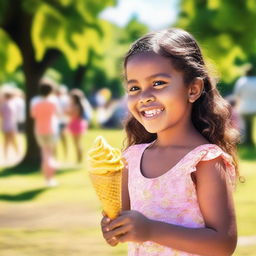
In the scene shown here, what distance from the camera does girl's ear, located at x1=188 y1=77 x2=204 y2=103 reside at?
2.71 m

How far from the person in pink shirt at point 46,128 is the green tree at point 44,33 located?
2.34 ft

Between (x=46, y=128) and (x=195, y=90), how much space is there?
27.9 ft

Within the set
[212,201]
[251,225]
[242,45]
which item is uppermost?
[242,45]

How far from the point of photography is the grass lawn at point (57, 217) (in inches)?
257

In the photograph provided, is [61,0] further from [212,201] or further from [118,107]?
[118,107]

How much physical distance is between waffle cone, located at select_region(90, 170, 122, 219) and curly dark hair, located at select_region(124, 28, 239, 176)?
0.49m

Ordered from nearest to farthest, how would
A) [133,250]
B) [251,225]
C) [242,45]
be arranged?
[133,250] < [251,225] < [242,45]

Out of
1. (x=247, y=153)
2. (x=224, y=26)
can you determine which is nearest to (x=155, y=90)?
(x=224, y=26)

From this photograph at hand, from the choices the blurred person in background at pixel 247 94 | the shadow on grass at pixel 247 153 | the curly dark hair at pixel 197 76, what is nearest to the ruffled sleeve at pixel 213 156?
the curly dark hair at pixel 197 76

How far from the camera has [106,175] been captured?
8.14 feet

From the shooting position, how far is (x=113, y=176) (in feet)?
8.17

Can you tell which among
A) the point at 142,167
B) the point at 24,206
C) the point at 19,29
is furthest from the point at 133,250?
the point at 19,29

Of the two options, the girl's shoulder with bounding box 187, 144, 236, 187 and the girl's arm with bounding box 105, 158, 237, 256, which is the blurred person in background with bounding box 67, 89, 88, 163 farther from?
the girl's arm with bounding box 105, 158, 237, 256

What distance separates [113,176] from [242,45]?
7.75m
